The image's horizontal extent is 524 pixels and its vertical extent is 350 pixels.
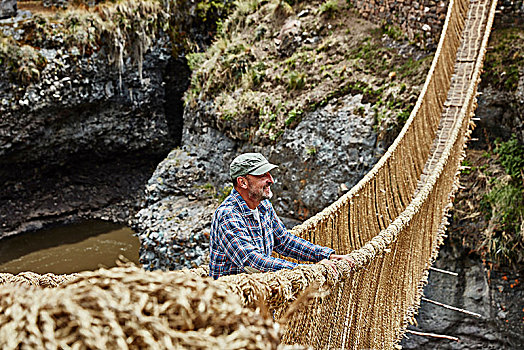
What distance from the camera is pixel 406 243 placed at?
7.64ft

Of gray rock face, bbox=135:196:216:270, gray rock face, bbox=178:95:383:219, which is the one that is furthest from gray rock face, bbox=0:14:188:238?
gray rock face, bbox=178:95:383:219

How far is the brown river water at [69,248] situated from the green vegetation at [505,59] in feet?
16.5

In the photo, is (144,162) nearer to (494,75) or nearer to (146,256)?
(146,256)

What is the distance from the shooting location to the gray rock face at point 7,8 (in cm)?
734

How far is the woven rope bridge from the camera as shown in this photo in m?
0.64

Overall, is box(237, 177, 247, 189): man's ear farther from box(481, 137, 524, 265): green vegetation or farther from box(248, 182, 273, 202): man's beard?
box(481, 137, 524, 265): green vegetation

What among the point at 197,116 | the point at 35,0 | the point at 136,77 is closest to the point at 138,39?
the point at 136,77

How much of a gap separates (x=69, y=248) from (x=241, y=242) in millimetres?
6765

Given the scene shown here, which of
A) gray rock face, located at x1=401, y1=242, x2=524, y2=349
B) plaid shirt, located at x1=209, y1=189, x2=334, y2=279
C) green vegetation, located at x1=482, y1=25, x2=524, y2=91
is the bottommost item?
gray rock face, located at x1=401, y1=242, x2=524, y2=349

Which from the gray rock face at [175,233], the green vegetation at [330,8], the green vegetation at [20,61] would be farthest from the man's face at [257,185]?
the green vegetation at [20,61]

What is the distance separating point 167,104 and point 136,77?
0.75m

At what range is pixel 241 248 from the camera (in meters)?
1.68

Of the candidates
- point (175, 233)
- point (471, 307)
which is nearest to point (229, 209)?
point (471, 307)

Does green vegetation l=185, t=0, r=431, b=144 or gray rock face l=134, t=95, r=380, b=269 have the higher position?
green vegetation l=185, t=0, r=431, b=144
